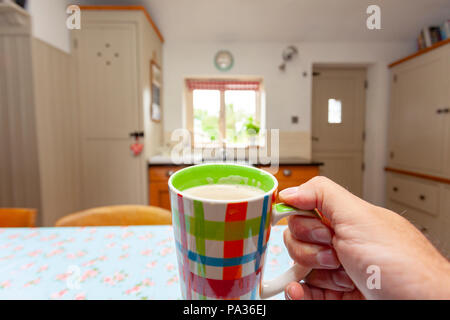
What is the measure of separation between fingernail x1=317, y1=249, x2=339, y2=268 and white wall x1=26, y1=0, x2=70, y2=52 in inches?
75.1

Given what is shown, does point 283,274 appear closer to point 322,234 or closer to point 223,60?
point 322,234

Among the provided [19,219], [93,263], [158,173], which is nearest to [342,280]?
[93,263]

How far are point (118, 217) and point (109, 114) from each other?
4.59ft

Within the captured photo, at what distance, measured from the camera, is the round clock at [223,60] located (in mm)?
2483

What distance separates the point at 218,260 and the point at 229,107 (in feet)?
1.75

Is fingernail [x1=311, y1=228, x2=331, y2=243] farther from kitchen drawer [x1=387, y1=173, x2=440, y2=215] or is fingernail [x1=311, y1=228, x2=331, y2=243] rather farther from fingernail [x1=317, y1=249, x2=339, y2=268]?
kitchen drawer [x1=387, y1=173, x2=440, y2=215]

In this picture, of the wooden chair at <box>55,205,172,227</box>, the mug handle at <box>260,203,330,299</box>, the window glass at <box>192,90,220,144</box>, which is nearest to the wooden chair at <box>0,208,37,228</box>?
the wooden chair at <box>55,205,172,227</box>

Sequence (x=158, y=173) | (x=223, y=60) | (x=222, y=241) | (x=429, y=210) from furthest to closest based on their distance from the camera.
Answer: (x=223, y=60)
(x=158, y=173)
(x=429, y=210)
(x=222, y=241)

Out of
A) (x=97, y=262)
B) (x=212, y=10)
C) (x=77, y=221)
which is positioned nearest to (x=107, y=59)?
(x=212, y=10)

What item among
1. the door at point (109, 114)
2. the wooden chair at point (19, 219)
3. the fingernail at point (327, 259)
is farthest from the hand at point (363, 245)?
the door at point (109, 114)

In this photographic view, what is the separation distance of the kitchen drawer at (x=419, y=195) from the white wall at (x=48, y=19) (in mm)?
1926

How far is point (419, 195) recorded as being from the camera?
379 millimetres

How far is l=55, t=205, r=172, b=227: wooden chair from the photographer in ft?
2.56

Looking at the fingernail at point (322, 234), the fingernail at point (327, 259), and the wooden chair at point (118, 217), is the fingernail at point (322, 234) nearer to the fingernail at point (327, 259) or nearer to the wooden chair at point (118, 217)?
the fingernail at point (327, 259)
